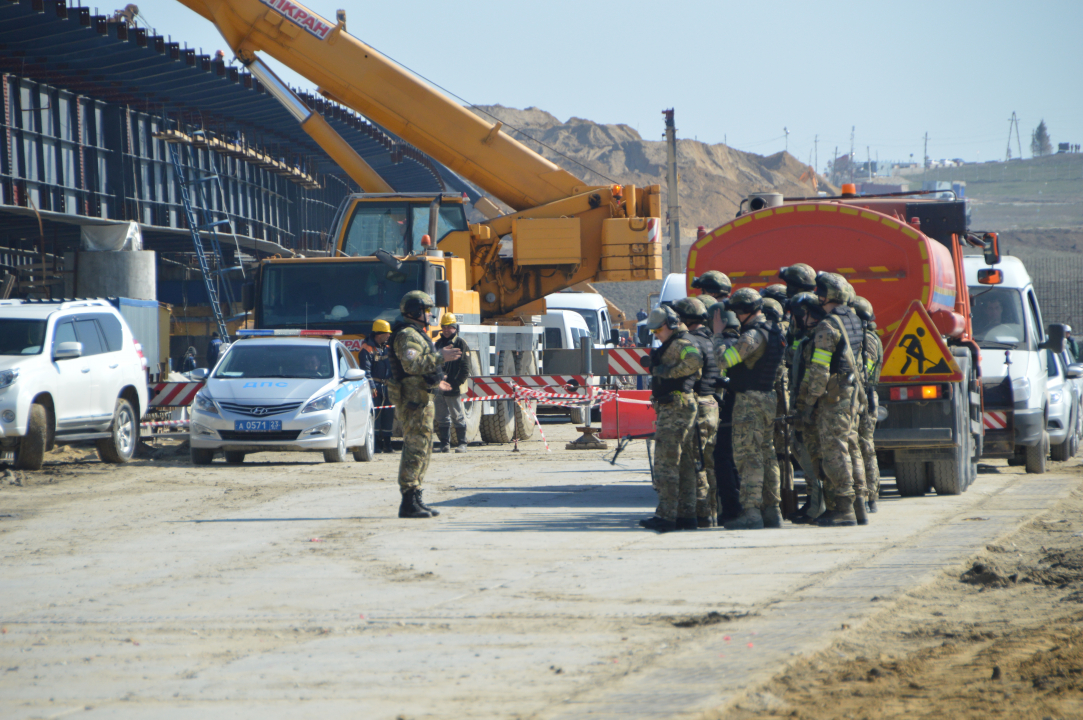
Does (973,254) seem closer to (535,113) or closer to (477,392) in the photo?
(477,392)

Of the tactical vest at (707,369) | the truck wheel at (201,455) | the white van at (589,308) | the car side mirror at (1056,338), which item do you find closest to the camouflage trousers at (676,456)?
the tactical vest at (707,369)

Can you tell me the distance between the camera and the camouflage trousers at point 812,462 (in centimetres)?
1034

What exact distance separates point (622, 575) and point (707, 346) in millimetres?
2592

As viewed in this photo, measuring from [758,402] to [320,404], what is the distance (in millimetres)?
7443

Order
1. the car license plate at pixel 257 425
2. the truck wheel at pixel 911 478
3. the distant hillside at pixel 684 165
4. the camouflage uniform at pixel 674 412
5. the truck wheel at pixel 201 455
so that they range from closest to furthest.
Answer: the camouflage uniform at pixel 674 412
the truck wheel at pixel 911 478
the car license plate at pixel 257 425
the truck wheel at pixel 201 455
the distant hillside at pixel 684 165

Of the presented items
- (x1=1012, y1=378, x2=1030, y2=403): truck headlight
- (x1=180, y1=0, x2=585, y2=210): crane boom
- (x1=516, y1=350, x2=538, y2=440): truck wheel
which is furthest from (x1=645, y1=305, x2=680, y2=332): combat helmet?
(x1=180, y1=0, x2=585, y2=210): crane boom

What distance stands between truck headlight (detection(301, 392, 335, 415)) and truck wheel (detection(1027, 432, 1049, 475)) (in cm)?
835

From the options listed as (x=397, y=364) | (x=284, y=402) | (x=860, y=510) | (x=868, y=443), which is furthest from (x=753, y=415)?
(x=284, y=402)

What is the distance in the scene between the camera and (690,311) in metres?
9.91

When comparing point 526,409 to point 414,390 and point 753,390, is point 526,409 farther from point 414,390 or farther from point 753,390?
point 753,390

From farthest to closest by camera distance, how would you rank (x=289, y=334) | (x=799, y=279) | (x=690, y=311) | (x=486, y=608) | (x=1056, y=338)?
(x=289, y=334), (x=1056, y=338), (x=799, y=279), (x=690, y=311), (x=486, y=608)

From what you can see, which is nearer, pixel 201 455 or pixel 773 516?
pixel 773 516

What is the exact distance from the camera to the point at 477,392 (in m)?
19.3

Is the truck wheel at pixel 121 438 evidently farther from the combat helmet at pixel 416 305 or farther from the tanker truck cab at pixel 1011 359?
the tanker truck cab at pixel 1011 359
